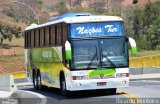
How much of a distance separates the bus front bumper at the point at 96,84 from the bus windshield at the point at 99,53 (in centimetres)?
55

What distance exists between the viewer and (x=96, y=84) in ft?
69.5

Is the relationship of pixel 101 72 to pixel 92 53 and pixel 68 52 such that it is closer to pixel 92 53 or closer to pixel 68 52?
pixel 92 53

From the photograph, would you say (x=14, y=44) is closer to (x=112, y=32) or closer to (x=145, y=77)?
(x=145, y=77)

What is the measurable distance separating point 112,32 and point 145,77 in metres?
16.5

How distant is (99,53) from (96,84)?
1213 mm

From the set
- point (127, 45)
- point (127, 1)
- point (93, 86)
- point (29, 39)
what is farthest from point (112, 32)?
point (127, 1)

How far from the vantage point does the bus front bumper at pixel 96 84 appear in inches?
829

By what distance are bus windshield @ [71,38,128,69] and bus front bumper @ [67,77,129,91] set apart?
55 cm

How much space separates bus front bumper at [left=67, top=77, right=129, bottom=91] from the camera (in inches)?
829

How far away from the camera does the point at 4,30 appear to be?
105438 millimetres

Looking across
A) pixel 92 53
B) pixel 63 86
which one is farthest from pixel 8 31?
pixel 92 53

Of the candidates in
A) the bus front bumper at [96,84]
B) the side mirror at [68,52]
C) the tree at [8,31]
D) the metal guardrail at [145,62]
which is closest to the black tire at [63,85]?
the bus front bumper at [96,84]

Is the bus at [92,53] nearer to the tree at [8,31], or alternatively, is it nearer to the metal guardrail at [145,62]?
the metal guardrail at [145,62]

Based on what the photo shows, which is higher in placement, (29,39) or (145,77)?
(29,39)
